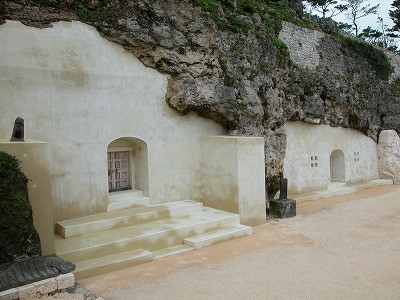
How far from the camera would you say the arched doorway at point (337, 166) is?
54.7ft

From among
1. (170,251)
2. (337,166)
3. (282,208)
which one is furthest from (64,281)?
(337,166)

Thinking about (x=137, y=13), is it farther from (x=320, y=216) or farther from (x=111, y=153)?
(x=320, y=216)

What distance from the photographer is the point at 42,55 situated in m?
8.50

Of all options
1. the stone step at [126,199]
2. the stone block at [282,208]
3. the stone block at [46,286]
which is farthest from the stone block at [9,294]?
the stone block at [282,208]

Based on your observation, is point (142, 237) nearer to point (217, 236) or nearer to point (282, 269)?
point (217, 236)

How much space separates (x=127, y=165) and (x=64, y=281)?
16.8 feet

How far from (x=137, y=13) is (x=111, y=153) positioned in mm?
3849

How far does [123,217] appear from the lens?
8688 millimetres

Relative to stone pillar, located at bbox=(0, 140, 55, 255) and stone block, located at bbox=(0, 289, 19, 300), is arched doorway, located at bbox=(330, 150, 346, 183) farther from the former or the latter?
stone block, located at bbox=(0, 289, 19, 300)

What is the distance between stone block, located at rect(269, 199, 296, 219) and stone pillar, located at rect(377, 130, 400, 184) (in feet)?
30.0

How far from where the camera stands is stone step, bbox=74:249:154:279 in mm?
6820

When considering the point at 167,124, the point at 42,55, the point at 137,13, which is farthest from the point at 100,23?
the point at 167,124

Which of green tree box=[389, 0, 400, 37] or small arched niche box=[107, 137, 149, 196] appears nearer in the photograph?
small arched niche box=[107, 137, 149, 196]

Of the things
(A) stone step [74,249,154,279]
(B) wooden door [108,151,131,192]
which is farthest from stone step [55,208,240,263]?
(B) wooden door [108,151,131,192]
